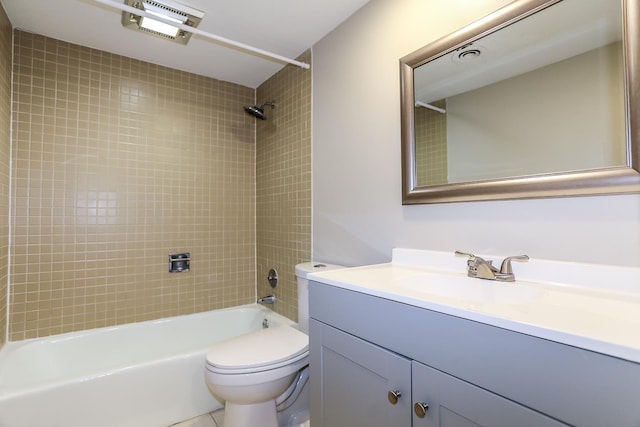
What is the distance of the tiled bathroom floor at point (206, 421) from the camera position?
168cm

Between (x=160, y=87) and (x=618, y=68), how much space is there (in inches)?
96.6

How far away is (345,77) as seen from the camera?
1.73m

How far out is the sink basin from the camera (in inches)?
37.4

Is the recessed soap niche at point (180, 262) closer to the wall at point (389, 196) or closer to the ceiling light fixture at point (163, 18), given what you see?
the wall at point (389, 196)

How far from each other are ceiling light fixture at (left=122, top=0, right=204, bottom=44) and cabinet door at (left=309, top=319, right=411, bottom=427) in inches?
64.1

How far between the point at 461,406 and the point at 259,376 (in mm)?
921

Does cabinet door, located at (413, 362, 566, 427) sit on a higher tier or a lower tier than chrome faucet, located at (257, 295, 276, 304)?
higher

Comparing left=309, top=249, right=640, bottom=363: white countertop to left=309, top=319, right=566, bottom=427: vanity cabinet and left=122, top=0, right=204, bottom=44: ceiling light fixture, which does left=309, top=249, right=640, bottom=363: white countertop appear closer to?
left=309, top=319, right=566, bottom=427: vanity cabinet

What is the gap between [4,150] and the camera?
1.70 metres

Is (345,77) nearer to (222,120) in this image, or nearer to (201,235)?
(222,120)

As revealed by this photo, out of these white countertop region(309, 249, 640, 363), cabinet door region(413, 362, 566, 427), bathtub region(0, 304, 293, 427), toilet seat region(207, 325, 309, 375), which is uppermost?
white countertop region(309, 249, 640, 363)

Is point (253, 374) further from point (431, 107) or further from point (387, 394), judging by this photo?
point (431, 107)

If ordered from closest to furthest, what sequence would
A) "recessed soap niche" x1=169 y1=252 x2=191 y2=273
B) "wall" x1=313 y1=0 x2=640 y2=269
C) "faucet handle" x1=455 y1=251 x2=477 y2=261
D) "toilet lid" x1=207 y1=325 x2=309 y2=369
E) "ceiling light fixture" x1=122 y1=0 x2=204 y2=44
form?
Result: "wall" x1=313 y1=0 x2=640 y2=269 < "faucet handle" x1=455 y1=251 x2=477 y2=261 < "toilet lid" x1=207 y1=325 x2=309 y2=369 < "ceiling light fixture" x1=122 y1=0 x2=204 y2=44 < "recessed soap niche" x1=169 y1=252 x2=191 y2=273

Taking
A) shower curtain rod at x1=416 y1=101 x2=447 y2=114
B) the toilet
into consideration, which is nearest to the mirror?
shower curtain rod at x1=416 y1=101 x2=447 y2=114
